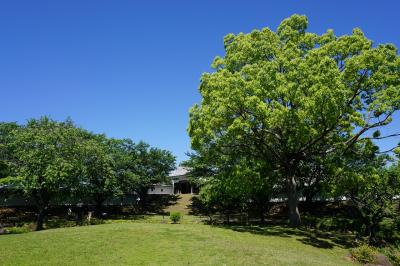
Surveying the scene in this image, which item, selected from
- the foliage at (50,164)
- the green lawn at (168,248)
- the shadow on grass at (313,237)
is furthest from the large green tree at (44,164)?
the shadow on grass at (313,237)

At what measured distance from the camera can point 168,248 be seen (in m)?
18.5

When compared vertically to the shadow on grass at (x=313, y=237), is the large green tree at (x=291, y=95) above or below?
above

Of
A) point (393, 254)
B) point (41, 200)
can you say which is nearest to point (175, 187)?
point (41, 200)

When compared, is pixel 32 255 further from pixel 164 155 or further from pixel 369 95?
pixel 164 155

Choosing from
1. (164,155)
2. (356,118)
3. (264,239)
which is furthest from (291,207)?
(164,155)

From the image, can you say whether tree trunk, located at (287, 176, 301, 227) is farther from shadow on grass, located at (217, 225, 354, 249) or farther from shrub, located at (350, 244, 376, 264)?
shrub, located at (350, 244, 376, 264)

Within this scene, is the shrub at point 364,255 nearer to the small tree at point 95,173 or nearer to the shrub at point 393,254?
the shrub at point 393,254

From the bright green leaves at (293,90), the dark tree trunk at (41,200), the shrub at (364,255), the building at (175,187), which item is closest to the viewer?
the shrub at (364,255)

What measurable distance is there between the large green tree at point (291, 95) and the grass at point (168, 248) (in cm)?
670

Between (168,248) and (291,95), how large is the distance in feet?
39.8

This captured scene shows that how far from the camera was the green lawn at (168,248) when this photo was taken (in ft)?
53.4

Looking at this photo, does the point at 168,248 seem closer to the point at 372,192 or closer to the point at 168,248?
the point at 168,248

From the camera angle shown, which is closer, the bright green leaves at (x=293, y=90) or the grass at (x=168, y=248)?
the grass at (x=168, y=248)

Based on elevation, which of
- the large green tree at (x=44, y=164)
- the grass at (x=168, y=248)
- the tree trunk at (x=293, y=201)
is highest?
the large green tree at (x=44, y=164)
